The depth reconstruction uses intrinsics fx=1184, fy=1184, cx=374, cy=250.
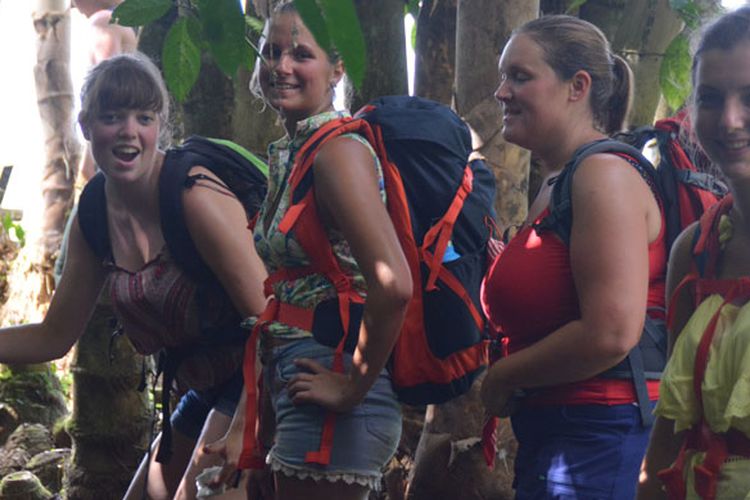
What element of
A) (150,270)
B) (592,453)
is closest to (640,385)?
(592,453)

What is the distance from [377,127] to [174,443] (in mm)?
1536

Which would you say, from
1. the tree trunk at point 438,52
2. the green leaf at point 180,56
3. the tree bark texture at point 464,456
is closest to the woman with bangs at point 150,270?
the green leaf at point 180,56

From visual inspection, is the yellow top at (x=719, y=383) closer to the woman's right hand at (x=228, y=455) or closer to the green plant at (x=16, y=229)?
the woman's right hand at (x=228, y=455)

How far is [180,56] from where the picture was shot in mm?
2598

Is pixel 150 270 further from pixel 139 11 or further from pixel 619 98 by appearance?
pixel 619 98

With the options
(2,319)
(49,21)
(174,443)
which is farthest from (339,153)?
(49,21)

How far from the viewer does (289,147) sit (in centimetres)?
318

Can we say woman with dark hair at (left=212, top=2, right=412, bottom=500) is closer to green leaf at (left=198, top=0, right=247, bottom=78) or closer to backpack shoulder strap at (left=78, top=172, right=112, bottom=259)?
green leaf at (left=198, top=0, right=247, bottom=78)

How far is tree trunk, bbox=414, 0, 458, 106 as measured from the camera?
5.59m

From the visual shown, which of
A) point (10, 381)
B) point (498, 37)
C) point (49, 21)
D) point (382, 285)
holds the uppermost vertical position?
point (49, 21)

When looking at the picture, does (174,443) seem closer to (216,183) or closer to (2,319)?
(216,183)

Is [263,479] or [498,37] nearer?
[263,479]

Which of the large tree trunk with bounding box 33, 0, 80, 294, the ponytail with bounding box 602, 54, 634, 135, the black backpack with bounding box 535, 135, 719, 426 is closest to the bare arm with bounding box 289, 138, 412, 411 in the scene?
the black backpack with bounding box 535, 135, 719, 426

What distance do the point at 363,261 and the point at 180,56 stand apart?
65 cm
